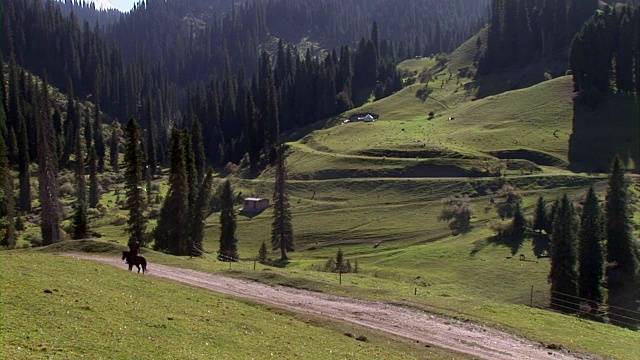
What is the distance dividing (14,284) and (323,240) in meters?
70.6

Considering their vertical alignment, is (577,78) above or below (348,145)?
above

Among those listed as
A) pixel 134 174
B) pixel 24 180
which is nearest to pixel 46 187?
pixel 134 174

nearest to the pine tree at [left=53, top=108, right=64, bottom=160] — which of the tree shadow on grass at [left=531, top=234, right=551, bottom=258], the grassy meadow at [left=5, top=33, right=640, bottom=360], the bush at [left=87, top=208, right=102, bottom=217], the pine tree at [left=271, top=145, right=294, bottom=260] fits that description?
the grassy meadow at [left=5, top=33, right=640, bottom=360]

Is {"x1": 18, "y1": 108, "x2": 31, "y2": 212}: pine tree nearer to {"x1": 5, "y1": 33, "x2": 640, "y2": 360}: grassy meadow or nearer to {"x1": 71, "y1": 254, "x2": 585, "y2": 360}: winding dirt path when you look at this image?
{"x1": 5, "y1": 33, "x2": 640, "y2": 360}: grassy meadow

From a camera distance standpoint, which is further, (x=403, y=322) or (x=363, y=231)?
(x=363, y=231)

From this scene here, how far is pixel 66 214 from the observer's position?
398 ft

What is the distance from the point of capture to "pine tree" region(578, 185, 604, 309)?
62156 mm

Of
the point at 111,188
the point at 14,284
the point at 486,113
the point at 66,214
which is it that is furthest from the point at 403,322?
the point at 111,188

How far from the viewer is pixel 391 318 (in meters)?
35.2

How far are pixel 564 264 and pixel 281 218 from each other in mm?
40422

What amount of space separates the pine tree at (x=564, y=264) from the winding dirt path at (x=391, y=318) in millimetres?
30357

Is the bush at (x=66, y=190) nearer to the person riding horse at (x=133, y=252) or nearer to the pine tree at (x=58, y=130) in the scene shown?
the pine tree at (x=58, y=130)

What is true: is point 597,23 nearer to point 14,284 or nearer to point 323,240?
point 323,240

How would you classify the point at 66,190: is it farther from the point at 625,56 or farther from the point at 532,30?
the point at 532,30
